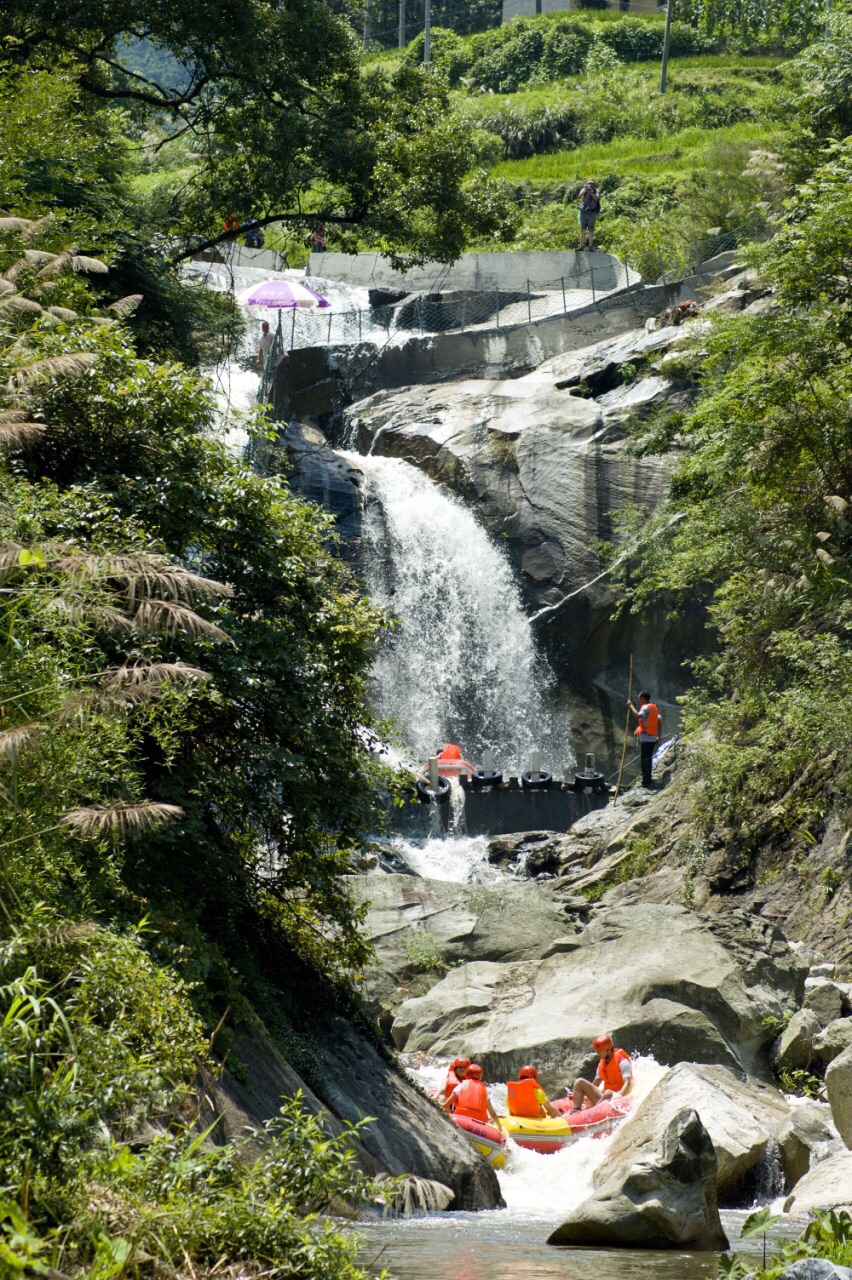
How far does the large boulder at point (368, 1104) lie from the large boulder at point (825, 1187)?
2.23m

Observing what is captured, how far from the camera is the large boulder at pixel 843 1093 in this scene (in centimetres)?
914

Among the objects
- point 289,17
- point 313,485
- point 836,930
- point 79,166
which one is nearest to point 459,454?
point 313,485

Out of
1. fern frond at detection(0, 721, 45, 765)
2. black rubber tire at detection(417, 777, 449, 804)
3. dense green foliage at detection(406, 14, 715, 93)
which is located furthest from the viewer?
dense green foliage at detection(406, 14, 715, 93)

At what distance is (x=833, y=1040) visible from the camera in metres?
12.1

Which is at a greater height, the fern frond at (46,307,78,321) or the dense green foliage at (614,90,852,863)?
the fern frond at (46,307,78,321)

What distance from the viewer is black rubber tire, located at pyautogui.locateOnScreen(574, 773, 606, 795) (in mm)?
24688

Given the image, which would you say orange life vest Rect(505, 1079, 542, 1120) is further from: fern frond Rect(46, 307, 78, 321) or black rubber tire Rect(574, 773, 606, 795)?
black rubber tire Rect(574, 773, 606, 795)

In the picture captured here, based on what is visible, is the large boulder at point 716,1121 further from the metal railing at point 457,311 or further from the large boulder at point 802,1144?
the metal railing at point 457,311

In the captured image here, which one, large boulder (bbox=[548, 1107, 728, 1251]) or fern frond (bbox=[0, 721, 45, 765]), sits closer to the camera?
fern frond (bbox=[0, 721, 45, 765])

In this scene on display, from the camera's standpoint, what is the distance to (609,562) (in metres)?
27.2

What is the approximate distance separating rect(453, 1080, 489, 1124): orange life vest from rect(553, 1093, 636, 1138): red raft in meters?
0.95

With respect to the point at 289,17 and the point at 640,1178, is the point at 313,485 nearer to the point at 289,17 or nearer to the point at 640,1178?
the point at 289,17

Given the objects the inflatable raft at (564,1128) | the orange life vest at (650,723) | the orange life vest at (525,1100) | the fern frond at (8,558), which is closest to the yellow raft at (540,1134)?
the inflatable raft at (564,1128)

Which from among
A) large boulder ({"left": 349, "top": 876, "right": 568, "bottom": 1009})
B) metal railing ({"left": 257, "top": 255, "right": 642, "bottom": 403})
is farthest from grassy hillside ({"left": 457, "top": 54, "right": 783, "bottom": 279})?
large boulder ({"left": 349, "top": 876, "right": 568, "bottom": 1009})
